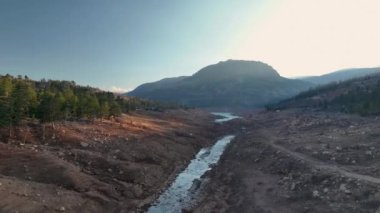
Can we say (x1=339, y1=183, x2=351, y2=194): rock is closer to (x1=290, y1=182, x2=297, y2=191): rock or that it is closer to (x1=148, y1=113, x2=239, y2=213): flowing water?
(x1=290, y1=182, x2=297, y2=191): rock

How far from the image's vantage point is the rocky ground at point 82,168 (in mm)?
Result: 54312

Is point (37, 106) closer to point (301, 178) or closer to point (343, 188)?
point (301, 178)

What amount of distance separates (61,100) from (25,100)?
13976 mm

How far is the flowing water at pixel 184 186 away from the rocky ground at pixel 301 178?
2.32 m

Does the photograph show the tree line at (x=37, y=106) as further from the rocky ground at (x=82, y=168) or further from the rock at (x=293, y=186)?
the rock at (x=293, y=186)

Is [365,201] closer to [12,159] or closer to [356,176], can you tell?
[356,176]

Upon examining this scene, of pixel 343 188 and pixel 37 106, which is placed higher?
pixel 37 106

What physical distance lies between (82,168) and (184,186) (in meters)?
17.1

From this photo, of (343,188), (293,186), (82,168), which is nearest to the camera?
(343,188)

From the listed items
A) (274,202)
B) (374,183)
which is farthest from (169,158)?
(374,183)

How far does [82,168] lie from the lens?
6900 centimetres

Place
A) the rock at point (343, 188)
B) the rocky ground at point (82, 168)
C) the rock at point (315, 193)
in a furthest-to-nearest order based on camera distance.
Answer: the rocky ground at point (82, 168) < the rock at point (315, 193) < the rock at point (343, 188)

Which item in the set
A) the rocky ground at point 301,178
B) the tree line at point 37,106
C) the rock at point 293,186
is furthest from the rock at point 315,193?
the tree line at point 37,106

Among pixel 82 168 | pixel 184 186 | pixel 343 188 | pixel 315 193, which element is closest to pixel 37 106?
pixel 82 168
